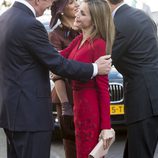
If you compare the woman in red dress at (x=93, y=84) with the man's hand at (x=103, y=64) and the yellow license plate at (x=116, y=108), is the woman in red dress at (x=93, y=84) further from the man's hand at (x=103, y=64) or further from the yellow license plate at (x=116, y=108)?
the yellow license plate at (x=116, y=108)

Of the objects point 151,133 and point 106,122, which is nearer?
point 106,122

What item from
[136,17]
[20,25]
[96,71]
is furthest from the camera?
[136,17]

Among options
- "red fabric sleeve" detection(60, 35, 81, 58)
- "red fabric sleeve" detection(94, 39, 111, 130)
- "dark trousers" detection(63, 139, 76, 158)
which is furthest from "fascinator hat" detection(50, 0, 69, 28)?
"dark trousers" detection(63, 139, 76, 158)

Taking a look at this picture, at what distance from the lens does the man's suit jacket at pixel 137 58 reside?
401 centimetres

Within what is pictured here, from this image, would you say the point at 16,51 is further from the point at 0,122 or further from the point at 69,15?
the point at 69,15

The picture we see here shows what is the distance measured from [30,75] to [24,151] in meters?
0.52

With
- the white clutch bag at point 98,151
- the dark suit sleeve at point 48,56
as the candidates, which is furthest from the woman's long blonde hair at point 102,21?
the white clutch bag at point 98,151

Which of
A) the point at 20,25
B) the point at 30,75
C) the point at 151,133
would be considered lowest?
the point at 151,133

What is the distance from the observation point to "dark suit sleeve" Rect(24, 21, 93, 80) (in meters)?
3.24

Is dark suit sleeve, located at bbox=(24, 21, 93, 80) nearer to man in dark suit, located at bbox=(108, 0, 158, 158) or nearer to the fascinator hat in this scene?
man in dark suit, located at bbox=(108, 0, 158, 158)

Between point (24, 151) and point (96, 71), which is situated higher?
point (96, 71)

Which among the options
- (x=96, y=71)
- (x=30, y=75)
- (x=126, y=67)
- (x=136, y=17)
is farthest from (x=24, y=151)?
(x=136, y=17)

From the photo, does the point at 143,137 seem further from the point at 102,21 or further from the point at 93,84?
the point at 102,21

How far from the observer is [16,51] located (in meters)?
3.26
